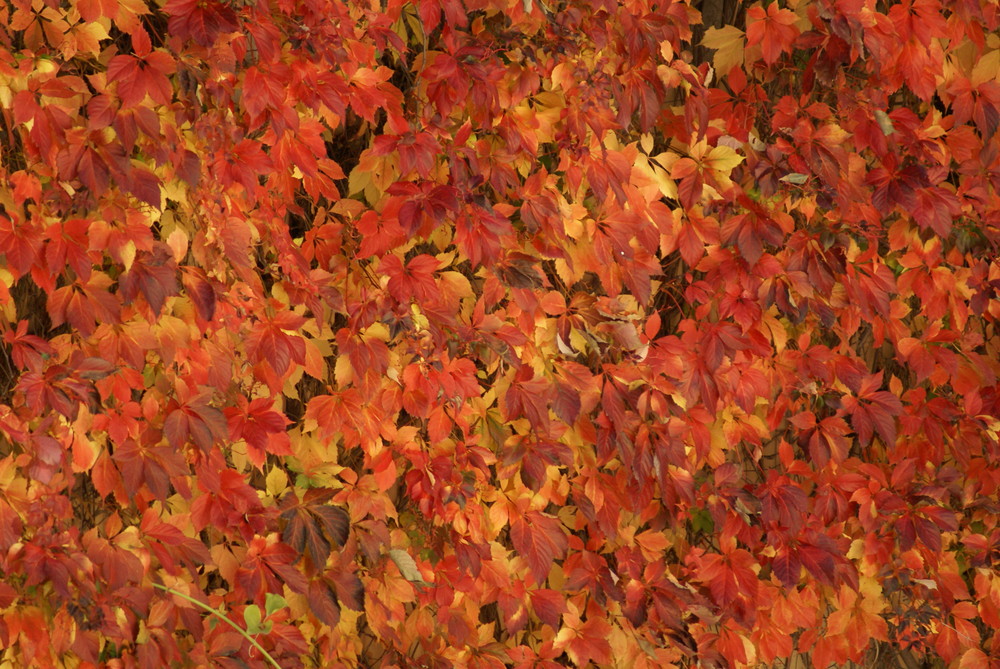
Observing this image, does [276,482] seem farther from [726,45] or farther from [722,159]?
[726,45]

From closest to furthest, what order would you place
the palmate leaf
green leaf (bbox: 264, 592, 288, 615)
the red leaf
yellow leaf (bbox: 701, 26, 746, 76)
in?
green leaf (bbox: 264, 592, 288, 615) < the palmate leaf < the red leaf < yellow leaf (bbox: 701, 26, 746, 76)

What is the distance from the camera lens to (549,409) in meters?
2.08

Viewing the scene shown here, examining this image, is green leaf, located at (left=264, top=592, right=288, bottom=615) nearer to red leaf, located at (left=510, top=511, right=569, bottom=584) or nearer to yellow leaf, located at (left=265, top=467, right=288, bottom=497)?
yellow leaf, located at (left=265, top=467, right=288, bottom=497)

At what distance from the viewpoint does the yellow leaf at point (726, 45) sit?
2172 millimetres

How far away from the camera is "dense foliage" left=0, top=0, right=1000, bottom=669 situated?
1716 mm

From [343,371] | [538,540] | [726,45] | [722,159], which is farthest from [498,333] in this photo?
[726,45]

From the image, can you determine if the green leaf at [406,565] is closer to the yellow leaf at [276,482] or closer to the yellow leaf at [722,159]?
the yellow leaf at [276,482]

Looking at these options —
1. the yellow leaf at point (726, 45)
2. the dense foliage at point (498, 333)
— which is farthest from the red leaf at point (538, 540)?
the yellow leaf at point (726, 45)

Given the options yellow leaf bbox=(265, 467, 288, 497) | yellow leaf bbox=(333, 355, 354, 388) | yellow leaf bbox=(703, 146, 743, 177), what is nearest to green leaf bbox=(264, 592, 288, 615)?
yellow leaf bbox=(265, 467, 288, 497)

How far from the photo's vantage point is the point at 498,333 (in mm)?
1952

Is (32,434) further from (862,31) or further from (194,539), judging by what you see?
(862,31)

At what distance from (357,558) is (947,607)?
1273 millimetres

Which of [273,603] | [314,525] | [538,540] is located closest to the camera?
[273,603]

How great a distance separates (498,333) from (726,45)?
A: 2.42ft
